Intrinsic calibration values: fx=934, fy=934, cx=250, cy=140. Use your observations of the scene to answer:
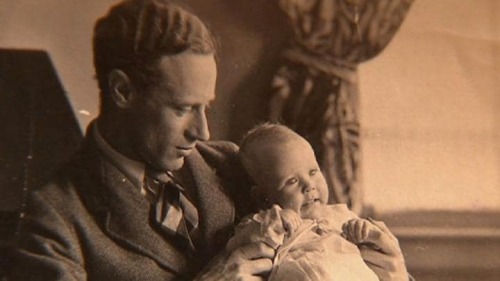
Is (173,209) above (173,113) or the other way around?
the other way around

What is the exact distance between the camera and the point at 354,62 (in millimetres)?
1499

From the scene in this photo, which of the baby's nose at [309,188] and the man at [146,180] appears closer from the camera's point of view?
the man at [146,180]

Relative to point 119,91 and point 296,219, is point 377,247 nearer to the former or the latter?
point 296,219

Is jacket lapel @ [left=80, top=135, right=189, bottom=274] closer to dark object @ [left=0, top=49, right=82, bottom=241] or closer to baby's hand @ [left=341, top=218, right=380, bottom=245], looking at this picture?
dark object @ [left=0, top=49, right=82, bottom=241]

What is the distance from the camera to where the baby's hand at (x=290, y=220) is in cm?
133

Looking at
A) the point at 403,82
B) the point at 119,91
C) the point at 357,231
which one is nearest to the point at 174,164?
the point at 119,91

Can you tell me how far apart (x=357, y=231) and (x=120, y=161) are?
1.20ft

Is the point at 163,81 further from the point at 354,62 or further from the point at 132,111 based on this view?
the point at 354,62

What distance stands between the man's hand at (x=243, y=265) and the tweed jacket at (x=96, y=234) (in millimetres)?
23

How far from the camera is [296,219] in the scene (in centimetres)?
134

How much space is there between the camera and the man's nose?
1.35 m

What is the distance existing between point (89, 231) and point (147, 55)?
0.84ft

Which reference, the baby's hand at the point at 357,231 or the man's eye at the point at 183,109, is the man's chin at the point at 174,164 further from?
the baby's hand at the point at 357,231

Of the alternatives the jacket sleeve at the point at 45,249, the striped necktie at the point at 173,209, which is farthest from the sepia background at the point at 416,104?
the jacket sleeve at the point at 45,249
